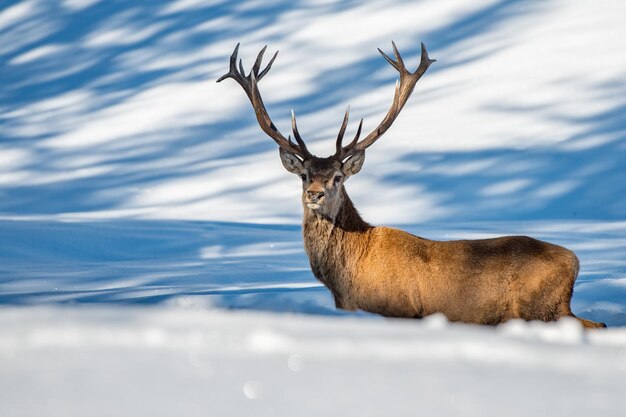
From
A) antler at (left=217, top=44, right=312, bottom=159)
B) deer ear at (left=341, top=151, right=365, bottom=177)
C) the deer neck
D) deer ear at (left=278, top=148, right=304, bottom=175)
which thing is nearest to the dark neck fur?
the deer neck

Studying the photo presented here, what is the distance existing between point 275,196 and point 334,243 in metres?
11.2

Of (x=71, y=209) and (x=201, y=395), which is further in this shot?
(x=71, y=209)

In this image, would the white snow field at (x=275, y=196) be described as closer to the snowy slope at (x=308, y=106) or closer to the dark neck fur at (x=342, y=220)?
the snowy slope at (x=308, y=106)

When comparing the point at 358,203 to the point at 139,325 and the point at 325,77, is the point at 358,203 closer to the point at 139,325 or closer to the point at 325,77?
the point at 325,77

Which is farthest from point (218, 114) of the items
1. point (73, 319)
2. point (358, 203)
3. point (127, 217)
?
point (73, 319)

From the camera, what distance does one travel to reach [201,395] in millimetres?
3309

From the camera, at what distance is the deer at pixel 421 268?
736cm

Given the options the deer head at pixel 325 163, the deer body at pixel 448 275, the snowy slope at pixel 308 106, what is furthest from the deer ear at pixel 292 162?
the snowy slope at pixel 308 106

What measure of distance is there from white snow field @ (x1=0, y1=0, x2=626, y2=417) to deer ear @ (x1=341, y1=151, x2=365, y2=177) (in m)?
0.96

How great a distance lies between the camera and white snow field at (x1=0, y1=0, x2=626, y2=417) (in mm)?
3441

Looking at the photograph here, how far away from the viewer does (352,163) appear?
829 centimetres

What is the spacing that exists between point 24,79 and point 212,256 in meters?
16.2

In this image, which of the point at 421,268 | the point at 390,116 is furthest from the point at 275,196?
the point at 421,268

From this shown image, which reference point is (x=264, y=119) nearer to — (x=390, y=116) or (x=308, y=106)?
(x=390, y=116)
